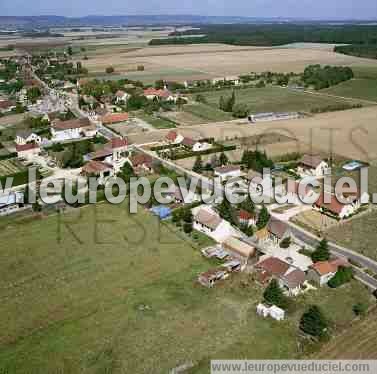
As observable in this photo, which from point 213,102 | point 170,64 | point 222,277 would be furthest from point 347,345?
point 170,64

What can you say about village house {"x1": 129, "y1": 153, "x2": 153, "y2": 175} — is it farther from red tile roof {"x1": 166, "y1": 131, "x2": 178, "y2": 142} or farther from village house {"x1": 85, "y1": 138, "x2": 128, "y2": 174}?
red tile roof {"x1": 166, "y1": 131, "x2": 178, "y2": 142}

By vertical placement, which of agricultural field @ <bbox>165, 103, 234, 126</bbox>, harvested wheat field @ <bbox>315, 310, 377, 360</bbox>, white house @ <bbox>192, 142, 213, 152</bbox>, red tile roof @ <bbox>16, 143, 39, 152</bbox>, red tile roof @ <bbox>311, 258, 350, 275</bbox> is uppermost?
red tile roof @ <bbox>16, 143, 39, 152</bbox>

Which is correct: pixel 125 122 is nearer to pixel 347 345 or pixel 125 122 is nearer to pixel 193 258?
pixel 193 258

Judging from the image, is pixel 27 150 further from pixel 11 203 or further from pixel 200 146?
pixel 200 146

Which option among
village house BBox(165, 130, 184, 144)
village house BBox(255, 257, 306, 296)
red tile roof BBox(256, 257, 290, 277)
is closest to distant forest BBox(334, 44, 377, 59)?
village house BBox(165, 130, 184, 144)

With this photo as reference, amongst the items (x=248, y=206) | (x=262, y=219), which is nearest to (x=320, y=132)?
(x=248, y=206)

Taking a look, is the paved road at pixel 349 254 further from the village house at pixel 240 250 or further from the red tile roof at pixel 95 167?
the red tile roof at pixel 95 167
